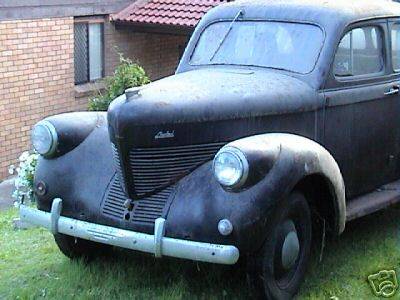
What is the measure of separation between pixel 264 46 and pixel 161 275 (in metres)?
1.94

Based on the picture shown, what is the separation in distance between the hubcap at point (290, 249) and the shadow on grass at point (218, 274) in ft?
1.06

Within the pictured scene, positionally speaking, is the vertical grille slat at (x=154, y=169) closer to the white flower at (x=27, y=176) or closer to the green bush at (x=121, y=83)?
the white flower at (x=27, y=176)

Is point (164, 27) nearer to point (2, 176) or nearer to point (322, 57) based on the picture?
point (2, 176)

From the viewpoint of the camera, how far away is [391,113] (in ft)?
20.2

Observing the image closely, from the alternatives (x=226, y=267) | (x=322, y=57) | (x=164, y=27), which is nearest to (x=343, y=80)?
(x=322, y=57)

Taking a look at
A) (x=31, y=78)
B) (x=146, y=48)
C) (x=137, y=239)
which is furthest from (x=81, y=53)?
(x=137, y=239)

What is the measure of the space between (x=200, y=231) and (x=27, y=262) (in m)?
1.89

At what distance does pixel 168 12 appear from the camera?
1262 centimetres

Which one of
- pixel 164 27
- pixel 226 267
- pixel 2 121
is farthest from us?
pixel 164 27

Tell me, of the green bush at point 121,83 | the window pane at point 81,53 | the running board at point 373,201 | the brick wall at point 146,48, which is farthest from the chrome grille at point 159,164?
the brick wall at point 146,48

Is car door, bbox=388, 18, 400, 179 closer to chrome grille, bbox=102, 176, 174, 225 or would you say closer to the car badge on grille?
the car badge on grille

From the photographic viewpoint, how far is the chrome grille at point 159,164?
15.8 ft

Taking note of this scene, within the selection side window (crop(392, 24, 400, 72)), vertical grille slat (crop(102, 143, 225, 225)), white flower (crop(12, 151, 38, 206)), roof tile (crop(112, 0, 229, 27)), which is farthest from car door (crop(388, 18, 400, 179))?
roof tile (crop(112, 0, 229, 27))

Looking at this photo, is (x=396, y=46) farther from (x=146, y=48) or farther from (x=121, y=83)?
(x=146, y=48)
